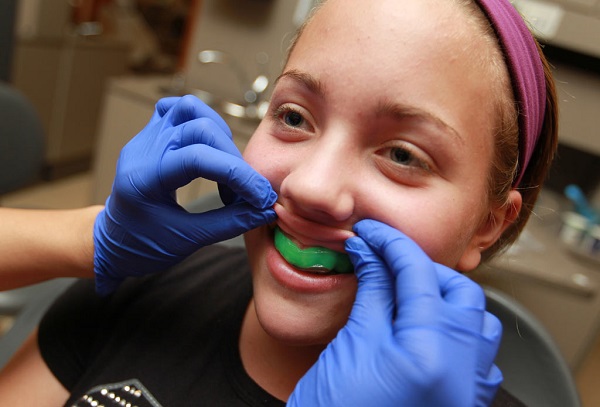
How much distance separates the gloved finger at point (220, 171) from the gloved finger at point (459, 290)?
0.82ft

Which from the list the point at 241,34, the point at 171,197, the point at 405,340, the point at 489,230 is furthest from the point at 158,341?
the point at 241,34

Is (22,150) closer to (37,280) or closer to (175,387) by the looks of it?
(37,280)

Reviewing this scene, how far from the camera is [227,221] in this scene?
0.74 metres

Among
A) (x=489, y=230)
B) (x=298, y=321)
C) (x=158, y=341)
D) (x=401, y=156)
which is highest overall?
(x=401, y=156)

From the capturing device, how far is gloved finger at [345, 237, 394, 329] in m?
0.61

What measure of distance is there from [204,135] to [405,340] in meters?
0.42

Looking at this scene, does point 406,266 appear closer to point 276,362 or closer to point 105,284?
point 276,362

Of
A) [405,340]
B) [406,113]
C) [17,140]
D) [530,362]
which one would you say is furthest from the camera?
[17,140]

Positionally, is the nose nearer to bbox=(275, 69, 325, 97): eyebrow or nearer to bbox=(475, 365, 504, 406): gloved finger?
bbox=(275, 69, 325, 97): eyebrow

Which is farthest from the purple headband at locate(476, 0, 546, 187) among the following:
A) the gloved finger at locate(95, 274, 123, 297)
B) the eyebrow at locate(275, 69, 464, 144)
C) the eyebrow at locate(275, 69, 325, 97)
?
the gloved finger at locate(95, 274, 123, 297)

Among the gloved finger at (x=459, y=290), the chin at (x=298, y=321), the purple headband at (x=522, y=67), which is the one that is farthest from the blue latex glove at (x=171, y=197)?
the purple headband at (x=522, y=67)

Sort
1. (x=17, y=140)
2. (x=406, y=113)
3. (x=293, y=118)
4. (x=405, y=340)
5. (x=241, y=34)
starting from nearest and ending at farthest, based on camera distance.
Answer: (x=405, y=340), (x=406, y=113), (x=293, y=118), (x=17, y=140), (x=241, y=34)

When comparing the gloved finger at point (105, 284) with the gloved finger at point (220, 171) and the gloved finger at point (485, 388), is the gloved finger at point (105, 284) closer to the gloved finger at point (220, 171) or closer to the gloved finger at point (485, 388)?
the gloved finger at point (220, 171)

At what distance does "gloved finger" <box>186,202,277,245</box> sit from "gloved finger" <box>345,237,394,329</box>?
0.13 meters
